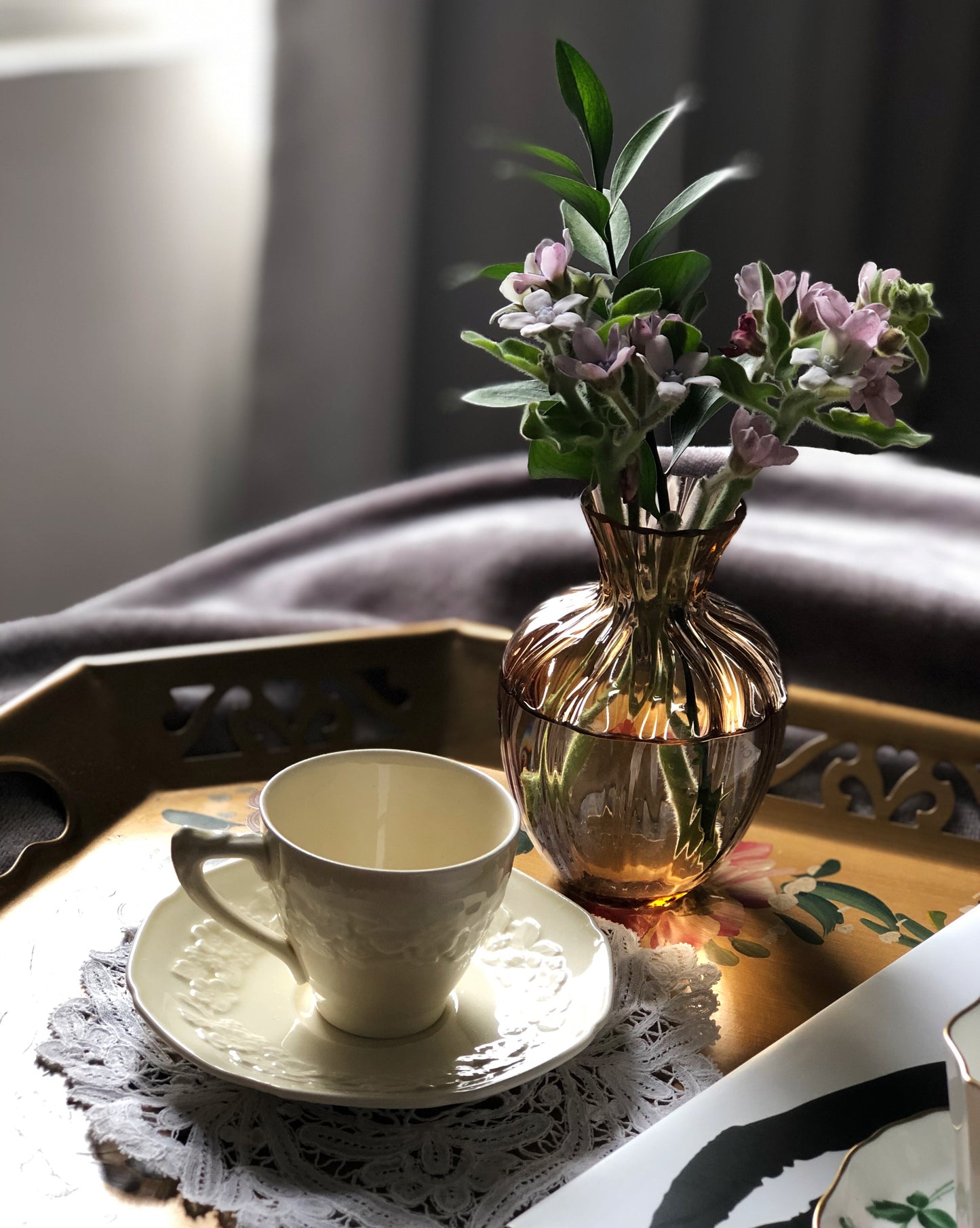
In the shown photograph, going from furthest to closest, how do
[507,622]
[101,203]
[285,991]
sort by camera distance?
[101,203]
[507,622]
[285,991]

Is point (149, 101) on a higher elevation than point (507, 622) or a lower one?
higher

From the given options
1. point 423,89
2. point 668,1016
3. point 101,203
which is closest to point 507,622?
point 668,1016

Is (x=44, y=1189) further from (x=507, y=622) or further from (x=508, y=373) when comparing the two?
(x=508, y=373)

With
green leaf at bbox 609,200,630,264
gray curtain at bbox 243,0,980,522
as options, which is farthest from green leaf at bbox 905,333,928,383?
gray curtain at bbox 243,0,980,522

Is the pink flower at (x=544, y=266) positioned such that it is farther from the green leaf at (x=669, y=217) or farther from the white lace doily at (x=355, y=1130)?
the white lace doily at (x=355, y=1130)

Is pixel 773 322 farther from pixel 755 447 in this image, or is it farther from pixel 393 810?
pixel 393 810

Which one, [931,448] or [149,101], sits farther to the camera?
[931,448]

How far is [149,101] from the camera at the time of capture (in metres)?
1.25

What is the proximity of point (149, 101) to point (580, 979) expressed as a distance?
3.48 feet

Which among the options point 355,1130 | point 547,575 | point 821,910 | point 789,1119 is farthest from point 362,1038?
point 547,575

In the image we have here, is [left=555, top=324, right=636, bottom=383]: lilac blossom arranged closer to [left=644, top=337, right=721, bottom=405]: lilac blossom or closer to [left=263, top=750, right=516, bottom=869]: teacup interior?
[left=644, top=337, right=721, bottom=405]: lilac blossom

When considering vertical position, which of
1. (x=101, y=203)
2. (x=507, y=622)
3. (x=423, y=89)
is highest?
(x=423, y=89)

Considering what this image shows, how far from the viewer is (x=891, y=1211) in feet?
1.17

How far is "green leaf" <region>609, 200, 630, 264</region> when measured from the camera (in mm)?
519
